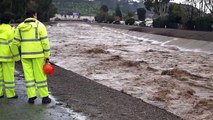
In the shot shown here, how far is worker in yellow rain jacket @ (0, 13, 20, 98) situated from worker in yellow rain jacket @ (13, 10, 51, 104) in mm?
479

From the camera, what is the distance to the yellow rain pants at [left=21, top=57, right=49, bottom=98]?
926 cm

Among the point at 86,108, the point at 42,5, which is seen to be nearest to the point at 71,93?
the point at 86,108

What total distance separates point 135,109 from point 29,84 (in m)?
2.48

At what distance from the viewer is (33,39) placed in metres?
9.15

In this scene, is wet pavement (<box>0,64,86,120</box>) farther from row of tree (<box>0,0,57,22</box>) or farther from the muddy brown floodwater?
row of tree (<box>0,0,57,22</box>)

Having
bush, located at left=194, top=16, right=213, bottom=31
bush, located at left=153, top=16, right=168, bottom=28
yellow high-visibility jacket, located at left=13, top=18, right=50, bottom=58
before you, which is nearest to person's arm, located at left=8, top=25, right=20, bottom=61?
yellow high-visibility jacket, located at left=13, top=18, right=50, bottom=58

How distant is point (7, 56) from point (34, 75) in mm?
910

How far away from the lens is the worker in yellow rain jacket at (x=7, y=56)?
9758 millimetres

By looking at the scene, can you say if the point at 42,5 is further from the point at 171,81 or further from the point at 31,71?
the point at 31,71

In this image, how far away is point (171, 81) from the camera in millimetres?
16359

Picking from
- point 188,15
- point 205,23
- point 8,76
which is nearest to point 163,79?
point 8,76

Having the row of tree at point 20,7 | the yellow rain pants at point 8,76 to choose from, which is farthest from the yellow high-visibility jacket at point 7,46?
the row of tree at point 20,7

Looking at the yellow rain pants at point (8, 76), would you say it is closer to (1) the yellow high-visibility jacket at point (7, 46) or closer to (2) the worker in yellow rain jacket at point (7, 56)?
(2) the worker in yellow rain jacket at point (7, 56)

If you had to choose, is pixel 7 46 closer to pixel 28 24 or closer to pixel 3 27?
pixel 3 27
